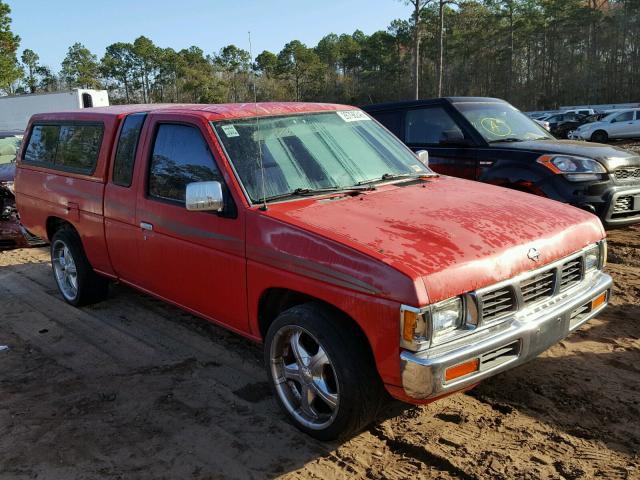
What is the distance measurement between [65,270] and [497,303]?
4578mm

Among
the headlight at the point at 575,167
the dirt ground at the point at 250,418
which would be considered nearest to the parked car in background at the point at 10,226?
the dirt ground at the point at 250,418

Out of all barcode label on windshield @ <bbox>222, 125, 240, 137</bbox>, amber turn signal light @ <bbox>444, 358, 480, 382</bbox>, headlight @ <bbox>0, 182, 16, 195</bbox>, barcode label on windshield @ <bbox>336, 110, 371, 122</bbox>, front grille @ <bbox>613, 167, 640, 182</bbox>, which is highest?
barcode label on windshield @ <bbox>336, 110, 371, 122</bbox>

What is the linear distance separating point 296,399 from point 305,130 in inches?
74.6

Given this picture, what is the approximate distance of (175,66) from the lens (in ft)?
220

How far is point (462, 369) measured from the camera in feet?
8.91

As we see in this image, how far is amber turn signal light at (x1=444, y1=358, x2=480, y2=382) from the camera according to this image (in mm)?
2658

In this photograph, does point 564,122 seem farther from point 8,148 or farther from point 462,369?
point 462,369

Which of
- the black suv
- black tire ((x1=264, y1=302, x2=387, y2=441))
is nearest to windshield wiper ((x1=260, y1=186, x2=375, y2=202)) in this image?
black tire ((x1=264, y1=302, x2=387, y2=441))

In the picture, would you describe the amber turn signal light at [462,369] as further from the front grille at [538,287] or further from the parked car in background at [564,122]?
the parked car in background at [564,122]

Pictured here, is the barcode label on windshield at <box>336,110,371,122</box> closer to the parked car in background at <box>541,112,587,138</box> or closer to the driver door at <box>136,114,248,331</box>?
the driver door at <box>136,114,248,331</box>

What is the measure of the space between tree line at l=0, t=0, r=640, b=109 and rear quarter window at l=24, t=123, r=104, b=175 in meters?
44.0

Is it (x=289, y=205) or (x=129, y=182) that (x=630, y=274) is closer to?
(x=289, y=205)

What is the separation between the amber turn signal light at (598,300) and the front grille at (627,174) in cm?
329

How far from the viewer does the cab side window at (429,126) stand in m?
7.39
